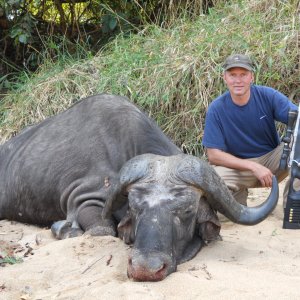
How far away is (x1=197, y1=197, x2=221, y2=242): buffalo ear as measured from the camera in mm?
4504

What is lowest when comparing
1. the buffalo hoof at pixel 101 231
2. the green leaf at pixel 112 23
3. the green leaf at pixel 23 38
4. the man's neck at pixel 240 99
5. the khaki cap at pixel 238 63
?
the buffalo hoof at pixel 101 231

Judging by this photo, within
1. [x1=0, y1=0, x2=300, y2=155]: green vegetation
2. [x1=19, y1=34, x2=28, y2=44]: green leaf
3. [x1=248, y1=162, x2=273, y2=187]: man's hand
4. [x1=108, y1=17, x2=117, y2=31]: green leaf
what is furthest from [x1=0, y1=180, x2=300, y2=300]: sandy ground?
[x1=108, y1=17, x2=117, y2=31]: green leaf

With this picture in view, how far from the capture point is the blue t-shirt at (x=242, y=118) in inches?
220

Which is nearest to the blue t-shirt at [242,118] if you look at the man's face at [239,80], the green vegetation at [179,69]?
the man's face at [239,80]

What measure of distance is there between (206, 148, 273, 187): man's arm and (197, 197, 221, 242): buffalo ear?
2.70 feet

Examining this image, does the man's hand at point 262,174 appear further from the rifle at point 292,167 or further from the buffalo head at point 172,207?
the buffalo head at point 172,207

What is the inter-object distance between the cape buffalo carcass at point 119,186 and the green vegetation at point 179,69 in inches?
66.7

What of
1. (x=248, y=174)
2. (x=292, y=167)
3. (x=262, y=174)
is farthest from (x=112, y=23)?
(x=292, y=167)

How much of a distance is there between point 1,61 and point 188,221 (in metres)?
6.93

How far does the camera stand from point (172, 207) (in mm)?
4227

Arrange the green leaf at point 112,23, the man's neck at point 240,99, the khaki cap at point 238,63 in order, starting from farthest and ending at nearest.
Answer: the green leaf at point 112,23, the man's neck at point 240,99, the khaki cap at point 238,63

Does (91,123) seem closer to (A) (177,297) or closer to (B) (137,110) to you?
(B) (137,110)

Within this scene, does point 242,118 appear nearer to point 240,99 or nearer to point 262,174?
point 240,99

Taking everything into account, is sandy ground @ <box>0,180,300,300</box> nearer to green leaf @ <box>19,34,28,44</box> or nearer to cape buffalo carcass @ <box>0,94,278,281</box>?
A: cape buffalo carcass @ <box>0,94,278,281</box>
